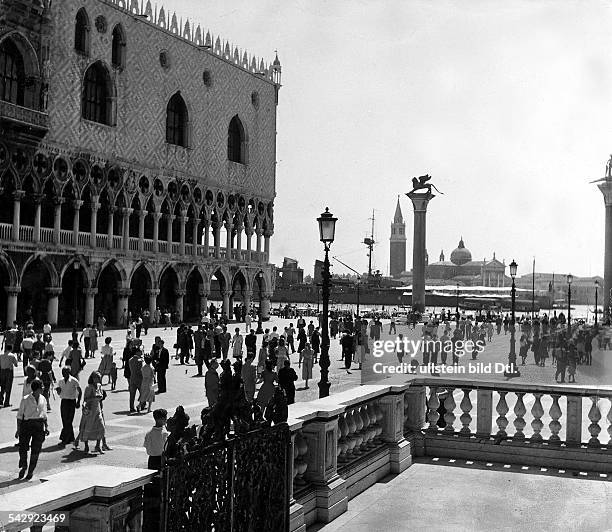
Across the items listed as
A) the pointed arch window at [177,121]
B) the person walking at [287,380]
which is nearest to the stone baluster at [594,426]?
the person walking at [287,380]

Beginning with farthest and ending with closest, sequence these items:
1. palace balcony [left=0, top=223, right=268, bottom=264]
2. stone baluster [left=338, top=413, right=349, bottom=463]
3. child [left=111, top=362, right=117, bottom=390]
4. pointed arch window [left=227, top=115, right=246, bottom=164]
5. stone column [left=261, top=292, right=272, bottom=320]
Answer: stone column [left=261, top=292, right=272, bottom=320]
pointed arch window [left=227, top=115, right=246, bottom=164]
palace balcony [left=0, top=223, right=268, bottom=264]
child [left=111, top=362, right=117, bottom=390]
stone baluster [left=338, top=413, right=349, bottom=463]

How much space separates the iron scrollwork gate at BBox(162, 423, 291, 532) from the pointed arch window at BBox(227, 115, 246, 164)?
4939cm

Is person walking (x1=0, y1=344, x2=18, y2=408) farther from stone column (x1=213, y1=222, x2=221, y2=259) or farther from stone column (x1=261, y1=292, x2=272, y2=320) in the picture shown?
stone column (x1=261, y1=292, x2=272, y2=320)

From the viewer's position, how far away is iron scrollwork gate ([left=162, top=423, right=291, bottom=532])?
4039 millimetres

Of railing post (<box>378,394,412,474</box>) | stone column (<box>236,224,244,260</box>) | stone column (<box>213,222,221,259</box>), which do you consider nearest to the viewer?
railing post (<box>378,394,412,474</box>)

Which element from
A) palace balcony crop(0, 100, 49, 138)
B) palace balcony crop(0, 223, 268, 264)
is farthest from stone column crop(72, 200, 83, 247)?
palace balcony crop(0, 100, 49, 138)

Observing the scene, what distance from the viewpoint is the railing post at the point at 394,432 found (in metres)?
8.02

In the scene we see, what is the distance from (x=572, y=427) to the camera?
27.3ft

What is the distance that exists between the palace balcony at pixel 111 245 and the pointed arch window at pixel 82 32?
9181 mm

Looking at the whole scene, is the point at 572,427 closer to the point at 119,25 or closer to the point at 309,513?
the point at 309,513

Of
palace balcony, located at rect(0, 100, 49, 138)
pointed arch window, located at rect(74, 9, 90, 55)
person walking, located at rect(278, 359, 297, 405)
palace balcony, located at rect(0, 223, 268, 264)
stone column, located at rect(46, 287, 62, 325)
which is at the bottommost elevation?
person walking, located at rect(278, 359, 297, 405)

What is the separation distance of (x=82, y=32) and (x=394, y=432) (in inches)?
1433

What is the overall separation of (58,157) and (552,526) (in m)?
35.6

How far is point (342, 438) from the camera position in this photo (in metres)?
7.05
